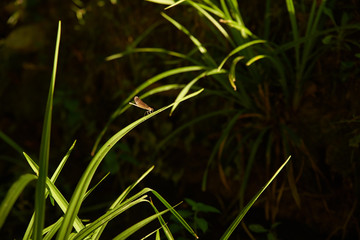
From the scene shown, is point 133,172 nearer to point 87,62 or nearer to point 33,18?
point 87,62

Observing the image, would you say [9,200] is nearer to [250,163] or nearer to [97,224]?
[97,224]


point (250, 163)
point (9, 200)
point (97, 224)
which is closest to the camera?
point (9, 200)

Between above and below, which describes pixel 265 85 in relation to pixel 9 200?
below

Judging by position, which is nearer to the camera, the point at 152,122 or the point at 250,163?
the point at 250,163

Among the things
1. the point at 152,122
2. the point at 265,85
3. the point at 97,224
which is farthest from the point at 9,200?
the point at 152,122

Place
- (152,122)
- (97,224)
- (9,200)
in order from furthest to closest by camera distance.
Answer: (152,122) → (97,224) → (9,200)

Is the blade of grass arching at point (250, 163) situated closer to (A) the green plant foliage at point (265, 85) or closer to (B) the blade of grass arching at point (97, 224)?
(A) the green plant foliage at point (265, 85)

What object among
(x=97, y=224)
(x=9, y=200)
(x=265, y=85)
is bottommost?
(x=265, y=85)

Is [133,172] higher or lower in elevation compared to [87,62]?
lower

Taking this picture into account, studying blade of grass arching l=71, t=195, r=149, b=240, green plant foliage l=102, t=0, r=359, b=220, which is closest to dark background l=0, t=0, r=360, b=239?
green plant foliage l=102, t=0, r=359, b=220

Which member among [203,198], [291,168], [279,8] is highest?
[279,8]

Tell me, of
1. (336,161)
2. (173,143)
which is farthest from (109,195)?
(336,161)
